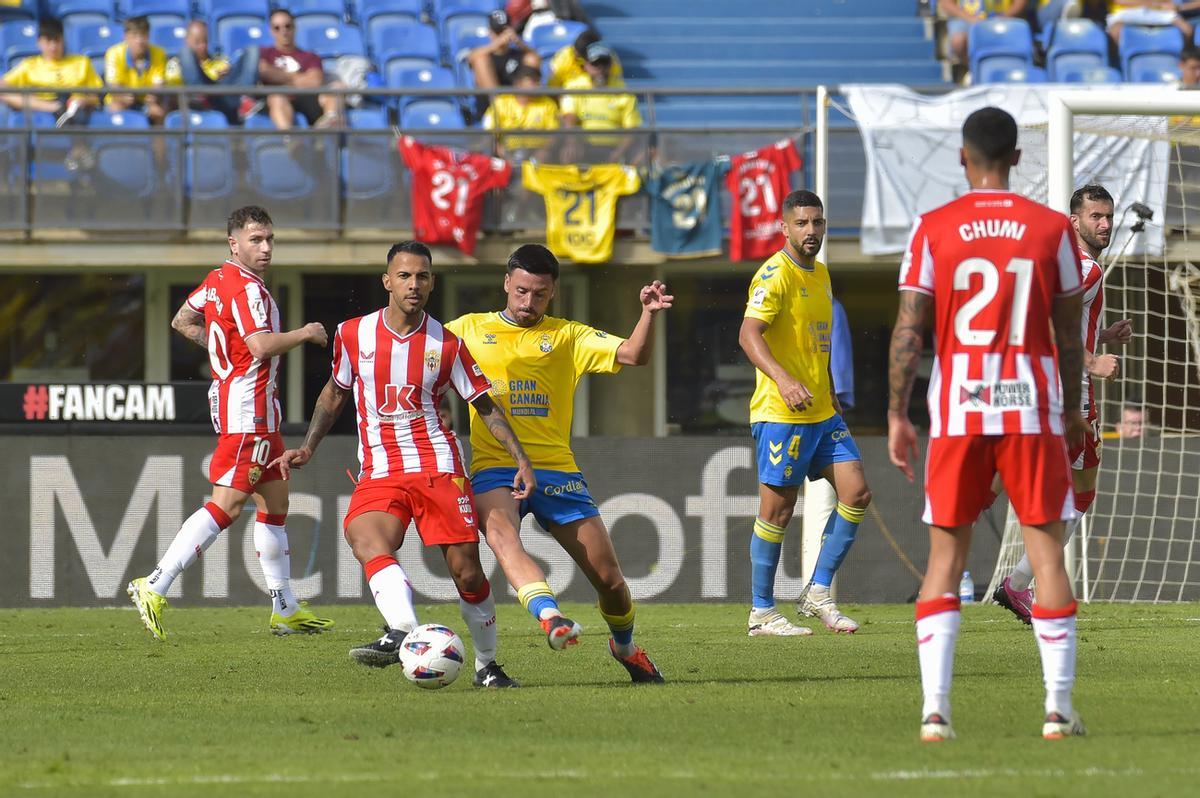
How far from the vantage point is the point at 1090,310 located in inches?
359

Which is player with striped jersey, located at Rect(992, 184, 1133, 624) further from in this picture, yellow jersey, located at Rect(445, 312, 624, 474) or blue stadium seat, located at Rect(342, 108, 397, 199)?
blue stadium seat, located at Rect(342, 108, 397, 199)

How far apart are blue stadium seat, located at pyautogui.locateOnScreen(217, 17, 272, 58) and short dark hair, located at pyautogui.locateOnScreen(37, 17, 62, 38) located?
1759 millimetres

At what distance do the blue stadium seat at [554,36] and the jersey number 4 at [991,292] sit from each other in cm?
1431

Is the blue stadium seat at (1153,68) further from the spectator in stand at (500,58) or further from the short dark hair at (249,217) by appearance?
the short dark hair at (249,217)

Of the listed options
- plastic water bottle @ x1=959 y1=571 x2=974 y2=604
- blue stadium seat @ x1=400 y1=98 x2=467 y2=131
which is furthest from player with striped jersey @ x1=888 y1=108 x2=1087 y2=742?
blue stadium seat @ x1=400 y1=98 x2=467 y2=131

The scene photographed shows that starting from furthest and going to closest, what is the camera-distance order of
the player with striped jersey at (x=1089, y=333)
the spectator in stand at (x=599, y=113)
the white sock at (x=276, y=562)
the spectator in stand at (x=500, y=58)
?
1. the spectator in stand at (x=500, y=58)
2. the spectator in stand at (x=599, y=113)
3. the white sock at (x=276, y=562)
4. the player with striped jersey at (x=1089, y=333)

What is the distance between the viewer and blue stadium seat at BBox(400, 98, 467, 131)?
17.8 metres

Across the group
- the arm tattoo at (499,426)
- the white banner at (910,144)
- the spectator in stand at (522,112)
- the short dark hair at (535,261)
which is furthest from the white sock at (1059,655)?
the spectator in stand at (522,112)

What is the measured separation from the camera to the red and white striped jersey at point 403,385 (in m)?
6.95

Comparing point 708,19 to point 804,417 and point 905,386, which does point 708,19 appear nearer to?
point 804,417

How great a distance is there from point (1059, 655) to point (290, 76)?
13.6 m

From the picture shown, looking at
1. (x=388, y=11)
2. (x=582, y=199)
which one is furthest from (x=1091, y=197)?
(x=388, y=11)

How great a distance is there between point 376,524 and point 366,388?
1.95 feet

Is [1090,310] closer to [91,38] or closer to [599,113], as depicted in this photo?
[599,113]
